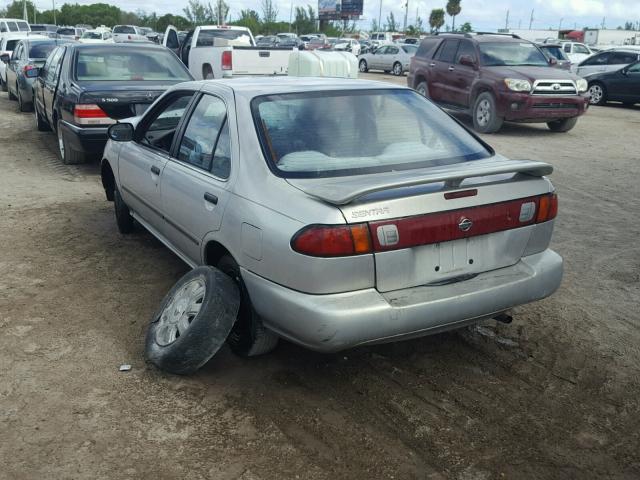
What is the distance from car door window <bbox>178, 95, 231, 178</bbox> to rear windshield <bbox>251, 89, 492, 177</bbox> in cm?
28

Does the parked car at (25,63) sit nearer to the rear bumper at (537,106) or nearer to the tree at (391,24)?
the rear bumper at (537,106)

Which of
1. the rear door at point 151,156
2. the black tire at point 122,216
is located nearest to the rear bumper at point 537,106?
the black tire at point 122,216

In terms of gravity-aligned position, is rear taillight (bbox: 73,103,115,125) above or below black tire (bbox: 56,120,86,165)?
above

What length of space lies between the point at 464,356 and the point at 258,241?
151cm

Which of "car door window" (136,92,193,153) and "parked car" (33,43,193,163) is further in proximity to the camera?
"parked car" (33,43,193,163)

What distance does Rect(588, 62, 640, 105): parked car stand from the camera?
18719 mm

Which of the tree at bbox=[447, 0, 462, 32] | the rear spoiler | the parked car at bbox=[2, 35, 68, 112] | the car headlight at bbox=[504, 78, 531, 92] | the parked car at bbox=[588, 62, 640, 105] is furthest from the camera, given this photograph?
the tree at bbox=[447, 0, 462, 32]

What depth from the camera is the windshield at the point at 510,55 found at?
13727 millimetres

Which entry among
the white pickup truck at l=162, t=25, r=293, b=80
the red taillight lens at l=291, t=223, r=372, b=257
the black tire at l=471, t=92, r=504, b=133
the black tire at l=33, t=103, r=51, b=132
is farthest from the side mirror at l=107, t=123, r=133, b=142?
the white pickup truck at l=162, t=25, r=293, b=80

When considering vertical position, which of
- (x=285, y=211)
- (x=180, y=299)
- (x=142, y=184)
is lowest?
(x=180, y=299)

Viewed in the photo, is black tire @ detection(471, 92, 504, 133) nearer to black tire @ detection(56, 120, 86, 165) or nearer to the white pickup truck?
the white pickup truck

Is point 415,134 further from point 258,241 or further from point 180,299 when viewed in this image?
point 180,299

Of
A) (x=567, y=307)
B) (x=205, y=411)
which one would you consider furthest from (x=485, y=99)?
(x=205, y=411)

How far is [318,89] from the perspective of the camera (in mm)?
4258
